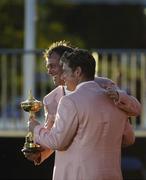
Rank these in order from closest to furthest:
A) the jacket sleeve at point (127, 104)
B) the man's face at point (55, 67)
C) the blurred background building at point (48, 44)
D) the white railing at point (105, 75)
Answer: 1. the jacket sleeve at point (127, 104)
2. the man's face at point (55, 67)
3. the blurred background building at point (48, 44)
4. the white railing at point (105, 75)

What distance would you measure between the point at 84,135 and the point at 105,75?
518 centimetres

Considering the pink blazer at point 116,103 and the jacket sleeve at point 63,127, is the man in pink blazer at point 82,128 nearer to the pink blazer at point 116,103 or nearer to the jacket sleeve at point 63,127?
the jacket sleeve at point 63,127

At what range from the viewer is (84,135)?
5.91 meters

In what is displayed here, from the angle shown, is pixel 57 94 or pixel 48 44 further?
pixel 48 44

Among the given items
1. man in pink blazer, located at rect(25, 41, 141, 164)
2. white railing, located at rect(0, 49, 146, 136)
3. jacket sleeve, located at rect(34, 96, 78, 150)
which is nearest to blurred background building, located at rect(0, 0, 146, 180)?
white railing, located at rect(0, 49, 146, 136)

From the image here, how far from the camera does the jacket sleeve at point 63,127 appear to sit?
5.86 metres

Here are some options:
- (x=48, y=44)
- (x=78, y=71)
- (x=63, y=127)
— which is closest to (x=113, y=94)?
(x=78, y=71)

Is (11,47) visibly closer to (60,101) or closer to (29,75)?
(29,75)

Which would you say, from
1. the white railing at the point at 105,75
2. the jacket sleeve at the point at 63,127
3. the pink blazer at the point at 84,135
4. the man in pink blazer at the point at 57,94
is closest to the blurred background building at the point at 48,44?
the white railing at the point at 105,75

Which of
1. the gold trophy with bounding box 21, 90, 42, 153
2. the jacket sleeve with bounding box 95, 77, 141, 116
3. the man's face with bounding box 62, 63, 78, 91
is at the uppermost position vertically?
the man's face with bounding box 62, 63, 78, 91

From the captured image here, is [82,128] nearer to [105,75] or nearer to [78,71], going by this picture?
[78,71]

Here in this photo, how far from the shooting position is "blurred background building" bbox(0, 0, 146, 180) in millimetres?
10336

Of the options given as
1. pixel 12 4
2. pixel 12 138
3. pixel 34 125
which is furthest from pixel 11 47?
pixel 34 125

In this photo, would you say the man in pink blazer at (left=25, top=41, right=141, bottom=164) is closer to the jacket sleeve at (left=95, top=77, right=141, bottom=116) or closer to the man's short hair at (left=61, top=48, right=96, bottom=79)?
the jacket sleeve at (left=95, top=77, right=141, bottom=116)
